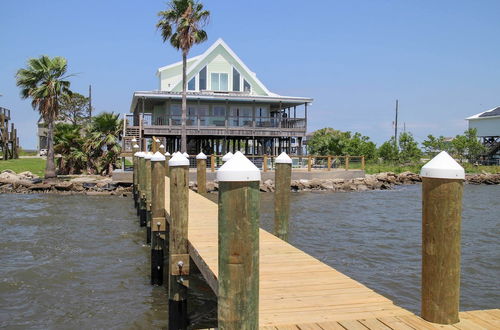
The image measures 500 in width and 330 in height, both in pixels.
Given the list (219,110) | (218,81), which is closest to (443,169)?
(219,110)

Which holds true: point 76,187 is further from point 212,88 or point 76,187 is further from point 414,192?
point 414,192

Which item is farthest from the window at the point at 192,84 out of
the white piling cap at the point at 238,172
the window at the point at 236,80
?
the white piling cap at the point at 238,172

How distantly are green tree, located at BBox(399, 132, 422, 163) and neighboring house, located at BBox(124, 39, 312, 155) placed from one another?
1688 cm

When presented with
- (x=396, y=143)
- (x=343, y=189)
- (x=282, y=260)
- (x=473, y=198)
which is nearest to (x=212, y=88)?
(x=343, y=189)

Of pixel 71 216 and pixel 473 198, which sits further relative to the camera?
pixel 473 198

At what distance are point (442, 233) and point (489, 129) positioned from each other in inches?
2275

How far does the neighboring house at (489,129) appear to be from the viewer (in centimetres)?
5267

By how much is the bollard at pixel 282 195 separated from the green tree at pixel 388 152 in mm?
44679

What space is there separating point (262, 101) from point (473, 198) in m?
15.6

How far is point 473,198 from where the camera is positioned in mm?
29141

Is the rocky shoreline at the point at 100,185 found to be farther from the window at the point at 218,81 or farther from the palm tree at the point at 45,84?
the window at the point at 218,81

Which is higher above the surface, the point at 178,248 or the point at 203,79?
the point at 203,79

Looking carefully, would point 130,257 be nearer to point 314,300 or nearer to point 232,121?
point 314,300

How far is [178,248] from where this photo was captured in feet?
24.0
